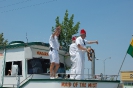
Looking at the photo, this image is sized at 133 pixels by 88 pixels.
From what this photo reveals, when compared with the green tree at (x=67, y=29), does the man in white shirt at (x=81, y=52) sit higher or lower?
lower

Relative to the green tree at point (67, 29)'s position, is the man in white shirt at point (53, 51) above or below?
below

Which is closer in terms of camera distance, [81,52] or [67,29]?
[81,52]

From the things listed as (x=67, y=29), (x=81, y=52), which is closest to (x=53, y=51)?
(x=81, y=52)

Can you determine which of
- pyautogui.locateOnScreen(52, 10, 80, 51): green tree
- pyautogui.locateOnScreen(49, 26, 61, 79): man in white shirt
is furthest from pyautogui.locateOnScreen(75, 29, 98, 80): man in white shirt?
pyautogui.locateOnScreen(52, 10, 80, 51): green tree

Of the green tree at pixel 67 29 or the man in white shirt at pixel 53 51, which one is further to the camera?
the green tree at pixel 67 29

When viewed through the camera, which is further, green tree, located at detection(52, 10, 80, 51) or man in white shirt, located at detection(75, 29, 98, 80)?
green tree, located at detection(52, 10, 80, 51)

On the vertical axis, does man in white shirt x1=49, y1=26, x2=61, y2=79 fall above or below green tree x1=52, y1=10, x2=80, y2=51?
below

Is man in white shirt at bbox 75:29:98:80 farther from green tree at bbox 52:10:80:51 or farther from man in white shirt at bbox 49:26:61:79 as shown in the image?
green tree at bbox 52:10:80:51

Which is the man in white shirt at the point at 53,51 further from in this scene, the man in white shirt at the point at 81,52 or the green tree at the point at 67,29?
the green tree at the point at 67,29

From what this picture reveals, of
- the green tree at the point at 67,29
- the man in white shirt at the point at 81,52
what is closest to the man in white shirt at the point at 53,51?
the man in white shirt at the point at 81,52

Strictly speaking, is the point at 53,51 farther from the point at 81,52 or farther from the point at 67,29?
the point at 67,29

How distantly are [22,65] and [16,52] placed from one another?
25.7 inches

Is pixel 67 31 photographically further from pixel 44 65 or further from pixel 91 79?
pixel 91 79

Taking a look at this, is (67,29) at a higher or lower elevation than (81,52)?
higher
